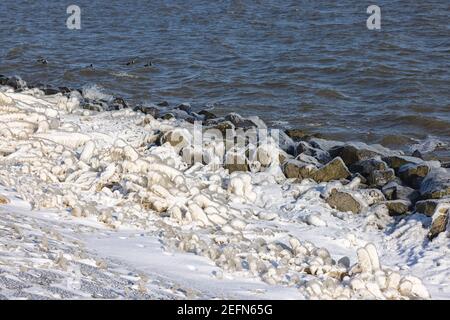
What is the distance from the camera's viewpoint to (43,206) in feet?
21.8

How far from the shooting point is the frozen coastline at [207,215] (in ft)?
16.9

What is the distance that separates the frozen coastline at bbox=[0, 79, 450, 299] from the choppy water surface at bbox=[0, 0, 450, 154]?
8.67 feet

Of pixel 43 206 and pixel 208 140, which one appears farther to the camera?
pixel 208 140

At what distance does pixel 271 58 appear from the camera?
17062 millimetres

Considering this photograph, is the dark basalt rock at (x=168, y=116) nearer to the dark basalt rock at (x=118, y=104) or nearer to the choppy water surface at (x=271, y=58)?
the dark basalt rock at (x=118, y=104)

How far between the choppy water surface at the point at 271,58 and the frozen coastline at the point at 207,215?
2.64 metres

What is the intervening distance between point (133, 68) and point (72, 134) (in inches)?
312

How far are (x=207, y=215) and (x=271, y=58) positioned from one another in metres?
10.7

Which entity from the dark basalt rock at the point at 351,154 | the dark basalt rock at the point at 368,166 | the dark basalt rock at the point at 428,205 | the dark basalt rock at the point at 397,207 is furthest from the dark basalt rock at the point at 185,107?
the dark basalt rock at the point at 428,205

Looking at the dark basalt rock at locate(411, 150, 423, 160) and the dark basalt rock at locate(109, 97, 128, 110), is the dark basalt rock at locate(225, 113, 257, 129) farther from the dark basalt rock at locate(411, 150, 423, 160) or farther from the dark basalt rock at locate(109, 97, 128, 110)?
the dark basalt rock at locate(411, 150, 423, 160)

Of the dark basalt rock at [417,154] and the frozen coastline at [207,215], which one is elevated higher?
the frozen coastline at [207,215]

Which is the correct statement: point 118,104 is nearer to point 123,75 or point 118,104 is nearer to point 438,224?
point 123,75
